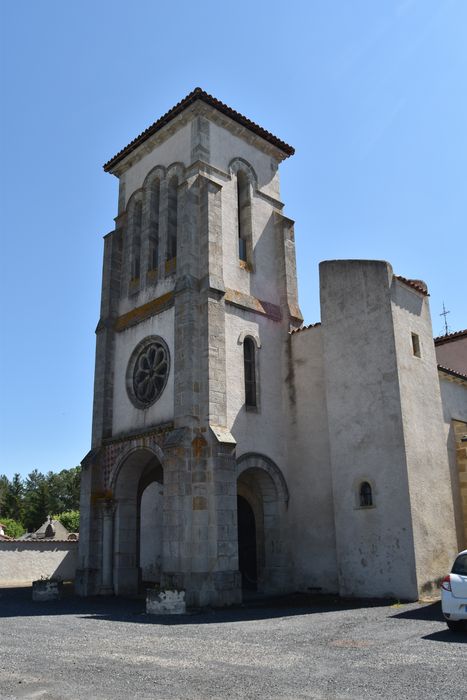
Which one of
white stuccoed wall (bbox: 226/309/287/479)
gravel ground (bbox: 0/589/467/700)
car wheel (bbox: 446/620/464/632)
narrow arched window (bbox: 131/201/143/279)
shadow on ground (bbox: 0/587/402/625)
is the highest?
narrow arched window (bbox: 131/201/143/279)

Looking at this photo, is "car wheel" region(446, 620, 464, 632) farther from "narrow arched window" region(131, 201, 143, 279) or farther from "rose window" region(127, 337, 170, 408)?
"narrow arched window" region(131, 201, 143, 279)

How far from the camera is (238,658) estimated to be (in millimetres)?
8164

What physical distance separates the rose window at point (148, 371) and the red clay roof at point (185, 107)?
7739mm

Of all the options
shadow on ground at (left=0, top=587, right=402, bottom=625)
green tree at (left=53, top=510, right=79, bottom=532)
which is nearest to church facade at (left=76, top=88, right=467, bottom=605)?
shadow on ground at (left=0, top=587, right=402, bottom=625)

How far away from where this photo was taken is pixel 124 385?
65.1 feet

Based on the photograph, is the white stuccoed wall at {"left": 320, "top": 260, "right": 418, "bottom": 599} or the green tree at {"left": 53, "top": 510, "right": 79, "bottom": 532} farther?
the green tree at {"left": 53, "top": 510, "right": 79, "bottom": 532}

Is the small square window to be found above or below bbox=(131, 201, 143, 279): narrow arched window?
below

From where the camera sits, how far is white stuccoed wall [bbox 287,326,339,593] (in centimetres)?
1714

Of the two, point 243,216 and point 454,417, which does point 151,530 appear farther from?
point 243,216

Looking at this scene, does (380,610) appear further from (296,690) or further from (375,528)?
(296,690)

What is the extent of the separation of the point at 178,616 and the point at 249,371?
7.55 meters

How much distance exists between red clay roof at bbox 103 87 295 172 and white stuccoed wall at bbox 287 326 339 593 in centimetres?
758

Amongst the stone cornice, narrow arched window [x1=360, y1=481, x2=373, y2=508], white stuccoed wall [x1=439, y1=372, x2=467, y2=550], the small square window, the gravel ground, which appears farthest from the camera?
the stone cornice

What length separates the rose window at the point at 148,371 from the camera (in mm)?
18375
